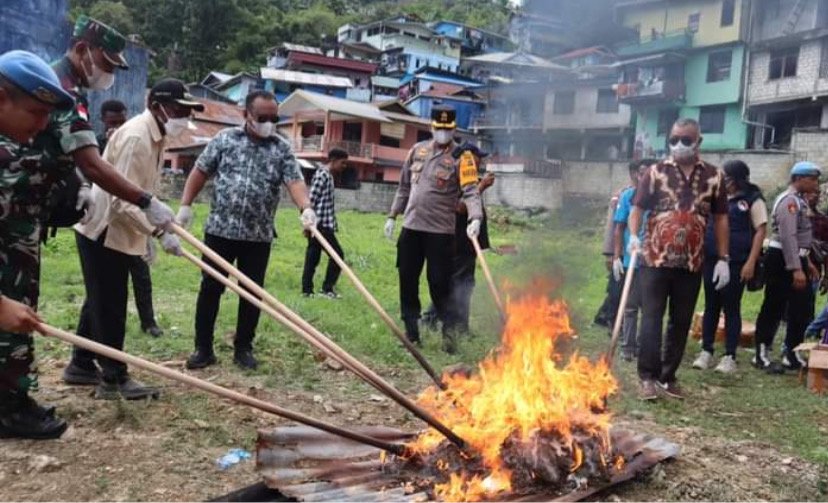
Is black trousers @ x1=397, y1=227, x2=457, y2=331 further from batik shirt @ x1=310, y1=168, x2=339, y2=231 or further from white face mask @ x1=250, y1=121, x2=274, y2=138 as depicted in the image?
batik shirt @ x1=310, y1=168, x2=339, y2=231

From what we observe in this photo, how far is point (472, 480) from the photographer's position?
129 inches

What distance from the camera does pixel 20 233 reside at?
3596mm

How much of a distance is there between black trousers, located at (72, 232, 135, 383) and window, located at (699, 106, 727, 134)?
97.0 feet

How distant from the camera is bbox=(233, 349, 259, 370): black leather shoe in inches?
215

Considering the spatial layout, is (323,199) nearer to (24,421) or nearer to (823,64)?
(24,421)

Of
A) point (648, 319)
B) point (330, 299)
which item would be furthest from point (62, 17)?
point (648, 319)

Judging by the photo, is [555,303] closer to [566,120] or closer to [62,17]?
[566,120]

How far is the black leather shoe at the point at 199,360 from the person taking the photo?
536cm

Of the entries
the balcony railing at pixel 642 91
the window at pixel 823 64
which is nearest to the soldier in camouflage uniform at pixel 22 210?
the balcony railing at pixel 642 91

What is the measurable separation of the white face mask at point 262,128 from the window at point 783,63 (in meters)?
28.6

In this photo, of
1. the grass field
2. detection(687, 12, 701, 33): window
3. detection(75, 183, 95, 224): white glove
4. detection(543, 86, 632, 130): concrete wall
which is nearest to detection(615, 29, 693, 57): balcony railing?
detection(543, 86, 632, 130): concrete wall

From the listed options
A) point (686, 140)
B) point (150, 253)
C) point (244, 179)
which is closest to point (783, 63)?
point (686, 140)

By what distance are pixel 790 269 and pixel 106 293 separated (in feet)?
20.5

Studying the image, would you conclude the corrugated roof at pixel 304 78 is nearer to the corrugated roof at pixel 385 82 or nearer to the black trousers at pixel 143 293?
the corrugated roof at pixel 385 82
